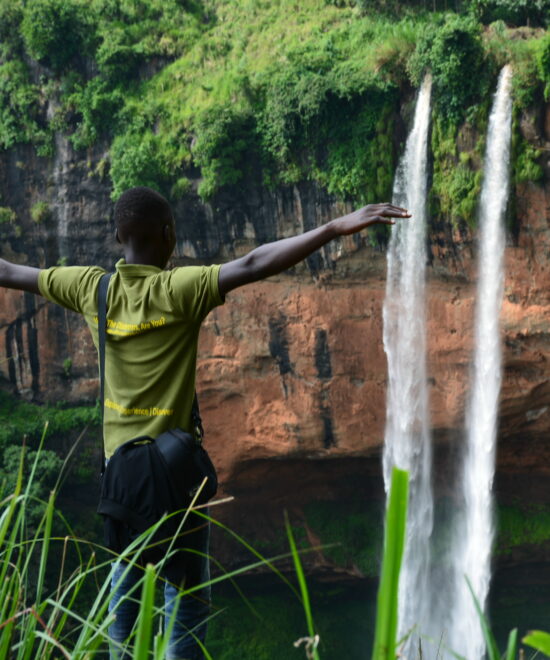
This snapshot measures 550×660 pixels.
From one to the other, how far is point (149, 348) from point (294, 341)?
11.0 metres

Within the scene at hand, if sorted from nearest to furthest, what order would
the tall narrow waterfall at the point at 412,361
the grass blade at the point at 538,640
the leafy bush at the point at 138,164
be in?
1. the grass blade at the point at 538,640
2. the tall narrow waterfall at the point at 412,361
3. the leafy bush at the point at 138,164

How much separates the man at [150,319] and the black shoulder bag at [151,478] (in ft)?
0.29

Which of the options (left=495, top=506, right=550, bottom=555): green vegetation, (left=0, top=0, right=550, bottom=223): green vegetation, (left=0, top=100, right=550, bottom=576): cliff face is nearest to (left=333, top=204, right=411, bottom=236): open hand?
(left=0, top=0, right=550, bottom=223): green vegetation

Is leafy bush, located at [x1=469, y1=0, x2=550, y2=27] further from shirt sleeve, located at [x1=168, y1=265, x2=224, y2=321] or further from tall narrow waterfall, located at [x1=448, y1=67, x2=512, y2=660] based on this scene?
shirt sleeve, located at [x1=168, y1=265, x2=224, y2=321]

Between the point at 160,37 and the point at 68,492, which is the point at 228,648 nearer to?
the point at 68,492

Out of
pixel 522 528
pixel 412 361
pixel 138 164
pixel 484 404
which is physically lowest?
pixel 522 528

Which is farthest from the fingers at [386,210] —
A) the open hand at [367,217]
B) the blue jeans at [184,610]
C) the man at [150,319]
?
the blue jeans at [184,610]

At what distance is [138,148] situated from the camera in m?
13.2

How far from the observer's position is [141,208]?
2230mm

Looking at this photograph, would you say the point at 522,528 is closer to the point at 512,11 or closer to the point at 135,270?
the point at 512,11

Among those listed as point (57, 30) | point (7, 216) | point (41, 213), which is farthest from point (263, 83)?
point (7, 216)

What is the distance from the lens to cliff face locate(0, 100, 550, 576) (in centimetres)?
1234

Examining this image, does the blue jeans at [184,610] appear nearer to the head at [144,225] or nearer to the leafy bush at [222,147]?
the head at [144,225]

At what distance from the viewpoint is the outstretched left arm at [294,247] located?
1.93m
